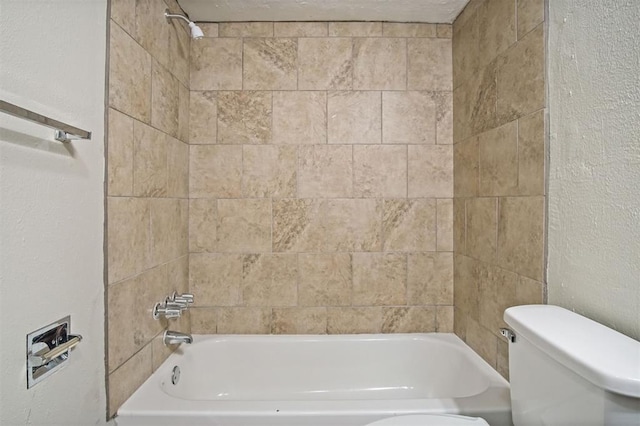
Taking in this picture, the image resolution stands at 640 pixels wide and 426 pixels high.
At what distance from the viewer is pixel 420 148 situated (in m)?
1.85

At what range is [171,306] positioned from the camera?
148 cm

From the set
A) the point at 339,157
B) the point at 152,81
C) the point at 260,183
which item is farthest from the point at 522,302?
the point at 152,81

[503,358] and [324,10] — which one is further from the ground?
[324,10]

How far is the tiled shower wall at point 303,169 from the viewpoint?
72.1 inches

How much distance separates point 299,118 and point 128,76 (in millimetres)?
877

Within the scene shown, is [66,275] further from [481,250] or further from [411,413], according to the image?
[481,250]

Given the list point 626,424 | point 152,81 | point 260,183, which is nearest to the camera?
point 626,424

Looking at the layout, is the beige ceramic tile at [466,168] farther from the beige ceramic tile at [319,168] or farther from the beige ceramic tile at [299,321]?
the beige ceramic tile at [299,321]

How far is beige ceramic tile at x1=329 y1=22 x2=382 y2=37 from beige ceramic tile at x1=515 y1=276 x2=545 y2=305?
1.51 meters

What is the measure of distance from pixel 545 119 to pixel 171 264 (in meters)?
1.72

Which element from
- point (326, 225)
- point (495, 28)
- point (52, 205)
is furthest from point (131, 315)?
point (495, 28)

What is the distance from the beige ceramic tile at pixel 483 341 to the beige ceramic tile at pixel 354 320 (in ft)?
1.58

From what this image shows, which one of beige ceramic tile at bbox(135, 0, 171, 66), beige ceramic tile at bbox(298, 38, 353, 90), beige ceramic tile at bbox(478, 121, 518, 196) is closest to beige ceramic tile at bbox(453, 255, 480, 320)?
beige ceramic tile at bbox(478, 121, 518, 196)

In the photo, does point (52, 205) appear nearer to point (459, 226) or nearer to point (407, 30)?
point (459, 226)
